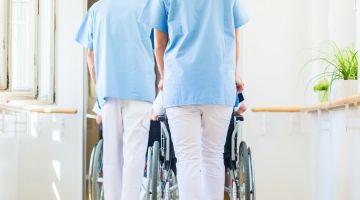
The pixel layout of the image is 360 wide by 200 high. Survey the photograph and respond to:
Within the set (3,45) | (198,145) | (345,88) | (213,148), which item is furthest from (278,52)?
(3,45)

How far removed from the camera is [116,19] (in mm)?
2951

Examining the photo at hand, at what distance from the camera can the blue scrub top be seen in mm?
2219

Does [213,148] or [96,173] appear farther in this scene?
[96,173]

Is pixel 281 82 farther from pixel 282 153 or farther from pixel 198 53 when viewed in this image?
pixel 198 53

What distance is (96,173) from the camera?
9.75ft

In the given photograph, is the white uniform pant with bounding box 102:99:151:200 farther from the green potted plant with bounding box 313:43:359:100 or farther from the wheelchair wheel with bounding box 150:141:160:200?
the green potted plant with bounding box 313:43:359:100

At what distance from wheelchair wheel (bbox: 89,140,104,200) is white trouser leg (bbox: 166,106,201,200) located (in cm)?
85

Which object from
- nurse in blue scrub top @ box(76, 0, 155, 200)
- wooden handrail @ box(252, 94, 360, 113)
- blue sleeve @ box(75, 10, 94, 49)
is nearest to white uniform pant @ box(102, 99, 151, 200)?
nurse in blue scrub top @ box(76, 0, 155, 200)

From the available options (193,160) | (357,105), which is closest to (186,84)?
(193,160)

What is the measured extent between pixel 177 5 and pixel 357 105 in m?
0.85

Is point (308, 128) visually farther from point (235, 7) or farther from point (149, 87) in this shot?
point (235, 7)

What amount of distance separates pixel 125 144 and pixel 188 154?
805 millimetres

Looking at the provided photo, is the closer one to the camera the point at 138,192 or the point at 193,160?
the point at 193,160

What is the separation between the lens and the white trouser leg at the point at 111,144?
2947mm
